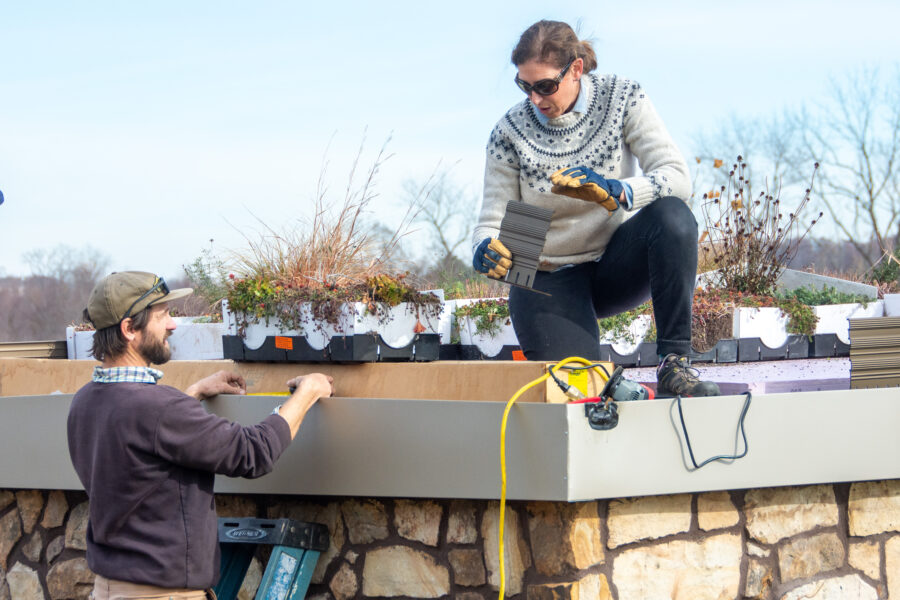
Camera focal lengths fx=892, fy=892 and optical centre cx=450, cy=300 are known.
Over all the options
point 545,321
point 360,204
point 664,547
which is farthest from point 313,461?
point 360,204

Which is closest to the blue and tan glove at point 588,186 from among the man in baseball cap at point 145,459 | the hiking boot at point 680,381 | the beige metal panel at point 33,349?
the hiking boot at point 680,381

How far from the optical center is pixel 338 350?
309 cm

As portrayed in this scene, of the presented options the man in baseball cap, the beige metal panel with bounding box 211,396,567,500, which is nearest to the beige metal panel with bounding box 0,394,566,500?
the beige metal panel with bounding box 211,396,567,500

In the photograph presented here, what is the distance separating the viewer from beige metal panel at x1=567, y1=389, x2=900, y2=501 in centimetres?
242

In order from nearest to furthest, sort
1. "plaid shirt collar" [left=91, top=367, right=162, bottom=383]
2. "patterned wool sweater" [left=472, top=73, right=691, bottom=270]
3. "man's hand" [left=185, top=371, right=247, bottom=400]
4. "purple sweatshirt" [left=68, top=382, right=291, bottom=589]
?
1. "purple sweatshirt" [left=68, top=382, right=291, bottom=589]
2. "plaid shirt collar" [left=91, top=367, right=162, bottom=383]
3. "man's hand" [left=185, top=371, right=247, bottom=400]
4. "patterned wool sweater" [left=472, top=73, right=691, bottom=270]

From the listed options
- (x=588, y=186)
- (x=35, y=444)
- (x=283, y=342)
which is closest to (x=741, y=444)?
(x=588, y=186)

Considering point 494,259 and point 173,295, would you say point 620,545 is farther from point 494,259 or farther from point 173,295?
point 173,295

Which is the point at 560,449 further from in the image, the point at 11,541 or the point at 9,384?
the point at 9,384

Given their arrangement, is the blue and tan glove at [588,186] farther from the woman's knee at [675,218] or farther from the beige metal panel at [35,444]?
the beige metal panel at [35,444]

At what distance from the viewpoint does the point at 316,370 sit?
3131mm

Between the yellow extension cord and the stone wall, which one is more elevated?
the yellow extension cord

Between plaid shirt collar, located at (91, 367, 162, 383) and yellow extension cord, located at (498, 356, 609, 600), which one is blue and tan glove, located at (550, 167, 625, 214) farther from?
plaid shirt collar, located at (91, 367, 162, 383)

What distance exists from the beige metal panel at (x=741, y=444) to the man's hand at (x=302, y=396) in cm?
78

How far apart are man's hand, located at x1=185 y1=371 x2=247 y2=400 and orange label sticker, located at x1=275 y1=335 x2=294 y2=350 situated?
0.76ft
